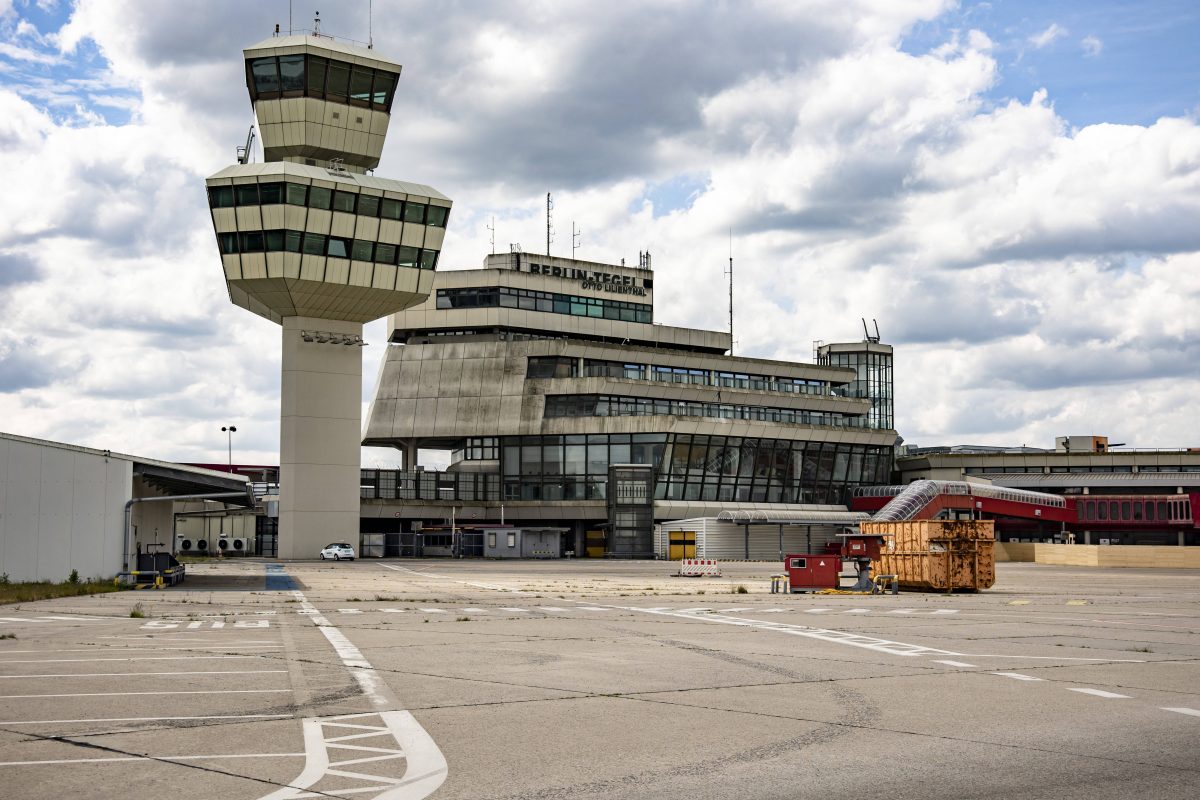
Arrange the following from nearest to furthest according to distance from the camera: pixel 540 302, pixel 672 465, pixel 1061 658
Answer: pixel 1061 658, pixel 672 465, pixel 540 302

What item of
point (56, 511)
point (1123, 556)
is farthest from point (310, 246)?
point (1123, 556)

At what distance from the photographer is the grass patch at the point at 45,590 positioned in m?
31.7

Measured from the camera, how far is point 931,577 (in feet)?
136

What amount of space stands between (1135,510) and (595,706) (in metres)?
101

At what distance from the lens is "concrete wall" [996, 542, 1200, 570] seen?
247ft

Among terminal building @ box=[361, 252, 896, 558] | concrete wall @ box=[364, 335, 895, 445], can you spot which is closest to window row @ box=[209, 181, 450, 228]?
terminal building @ box=[361, 252, 896, 558]

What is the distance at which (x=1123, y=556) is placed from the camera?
77.5 metres

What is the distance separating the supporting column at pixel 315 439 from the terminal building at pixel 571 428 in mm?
13794

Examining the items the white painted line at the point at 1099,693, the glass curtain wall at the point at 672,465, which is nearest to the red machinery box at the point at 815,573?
the white painted line at the point at 1099,693

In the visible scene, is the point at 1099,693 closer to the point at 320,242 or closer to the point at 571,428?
the point at 320,242

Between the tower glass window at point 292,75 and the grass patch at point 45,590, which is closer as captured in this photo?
the grass patch at point 45,590

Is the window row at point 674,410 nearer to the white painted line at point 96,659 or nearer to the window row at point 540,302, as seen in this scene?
the window row at point 540,302

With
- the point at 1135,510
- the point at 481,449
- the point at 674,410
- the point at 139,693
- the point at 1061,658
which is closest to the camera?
the point at 139,693

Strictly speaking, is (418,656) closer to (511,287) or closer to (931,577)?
(931,577)
